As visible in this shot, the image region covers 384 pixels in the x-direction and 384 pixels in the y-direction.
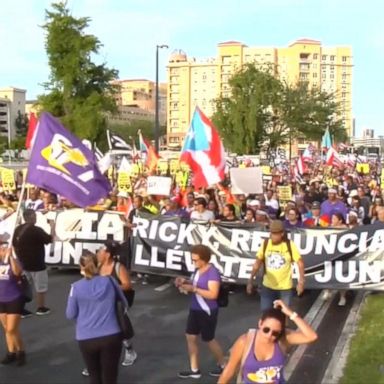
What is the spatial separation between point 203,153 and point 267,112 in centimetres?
4590

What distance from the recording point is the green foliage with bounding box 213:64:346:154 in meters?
52.5

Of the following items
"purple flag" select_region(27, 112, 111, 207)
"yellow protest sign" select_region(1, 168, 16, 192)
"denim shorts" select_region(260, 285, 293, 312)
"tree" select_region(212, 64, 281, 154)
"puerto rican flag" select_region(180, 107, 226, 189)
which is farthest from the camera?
"tree" select_region(212, 64, 281, 154)

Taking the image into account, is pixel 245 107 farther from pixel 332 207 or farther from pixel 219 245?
pixel 219 245

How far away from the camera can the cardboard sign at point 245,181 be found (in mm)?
14803

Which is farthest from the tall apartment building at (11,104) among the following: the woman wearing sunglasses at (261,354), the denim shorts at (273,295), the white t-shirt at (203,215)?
the woman wearing sunglasses at (261,354)

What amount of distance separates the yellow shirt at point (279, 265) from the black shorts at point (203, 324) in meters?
1.31

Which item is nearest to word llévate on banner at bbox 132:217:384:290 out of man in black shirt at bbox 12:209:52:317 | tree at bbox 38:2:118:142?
man in black shirt at bbox 12:209:52:317

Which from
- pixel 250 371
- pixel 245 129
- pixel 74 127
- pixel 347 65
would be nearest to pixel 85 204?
pixel 250 371

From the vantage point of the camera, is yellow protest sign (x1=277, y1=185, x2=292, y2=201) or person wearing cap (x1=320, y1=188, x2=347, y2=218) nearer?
person wearing cap (x1=320, y1=188, x2=347, y2=218)

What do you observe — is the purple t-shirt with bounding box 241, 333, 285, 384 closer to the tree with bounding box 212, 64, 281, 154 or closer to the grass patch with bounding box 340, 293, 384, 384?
the grass patch with bounding box 340, 293, 384, 384

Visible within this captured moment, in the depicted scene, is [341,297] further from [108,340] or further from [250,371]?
[250,371]

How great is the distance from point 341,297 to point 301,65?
164075mm

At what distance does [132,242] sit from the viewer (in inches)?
465

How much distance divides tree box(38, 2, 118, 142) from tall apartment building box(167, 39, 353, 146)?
126809 mm
